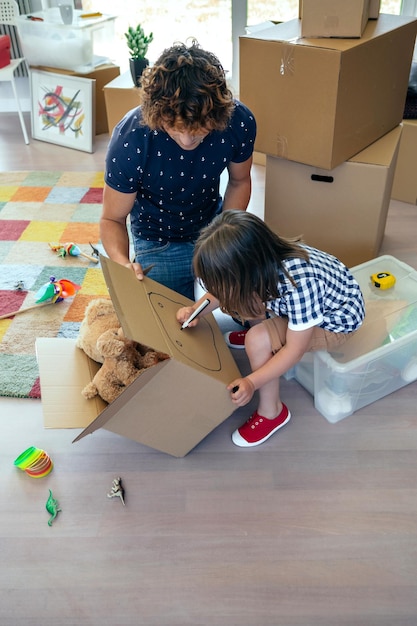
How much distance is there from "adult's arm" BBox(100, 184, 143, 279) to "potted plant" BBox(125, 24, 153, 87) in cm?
125

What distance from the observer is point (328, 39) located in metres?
1.38

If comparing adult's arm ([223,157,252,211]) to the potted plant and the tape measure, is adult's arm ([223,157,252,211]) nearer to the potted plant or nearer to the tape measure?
the tape measure

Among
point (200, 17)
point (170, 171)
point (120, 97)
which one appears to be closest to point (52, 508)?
point (170, 171)

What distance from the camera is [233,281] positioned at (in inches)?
38.9

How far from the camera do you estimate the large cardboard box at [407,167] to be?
195cm

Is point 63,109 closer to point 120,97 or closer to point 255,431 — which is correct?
point 120,97

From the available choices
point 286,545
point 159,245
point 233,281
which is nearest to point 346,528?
point 286,545

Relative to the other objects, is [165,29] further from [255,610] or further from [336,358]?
[255,610]

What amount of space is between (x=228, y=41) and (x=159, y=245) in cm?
200

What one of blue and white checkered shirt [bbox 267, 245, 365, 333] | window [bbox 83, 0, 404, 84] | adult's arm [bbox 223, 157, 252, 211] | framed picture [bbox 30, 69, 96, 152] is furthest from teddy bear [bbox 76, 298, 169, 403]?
window [bbox 83, 0, 404, 84]

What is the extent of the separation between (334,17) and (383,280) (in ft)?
2.19

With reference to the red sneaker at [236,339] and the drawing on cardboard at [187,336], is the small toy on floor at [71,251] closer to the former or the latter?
the red sneaker at [236,339]

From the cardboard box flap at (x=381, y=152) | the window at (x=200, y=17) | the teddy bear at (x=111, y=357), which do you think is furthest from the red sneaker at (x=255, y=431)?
the window at (x=200, y=17)

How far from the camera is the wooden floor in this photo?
98 centimetres
